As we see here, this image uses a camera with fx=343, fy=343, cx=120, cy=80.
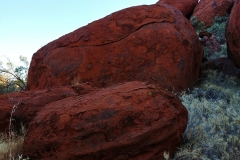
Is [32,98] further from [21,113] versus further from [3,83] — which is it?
[3,83]

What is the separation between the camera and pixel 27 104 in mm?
4781

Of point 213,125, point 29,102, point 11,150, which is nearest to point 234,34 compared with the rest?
point 213,125

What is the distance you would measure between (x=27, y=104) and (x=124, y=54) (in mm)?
2713

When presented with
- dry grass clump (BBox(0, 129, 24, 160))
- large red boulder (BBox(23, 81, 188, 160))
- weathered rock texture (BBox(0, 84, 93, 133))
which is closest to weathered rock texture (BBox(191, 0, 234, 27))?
weathered rock texture (BBox(0, 84, 93, 133))

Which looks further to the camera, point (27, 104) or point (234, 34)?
point (234, 34)

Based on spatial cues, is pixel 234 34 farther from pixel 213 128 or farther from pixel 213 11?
pixel 213 11

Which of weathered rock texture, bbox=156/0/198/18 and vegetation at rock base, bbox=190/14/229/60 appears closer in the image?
vegetation at rock base, bbox=190/14/229/60

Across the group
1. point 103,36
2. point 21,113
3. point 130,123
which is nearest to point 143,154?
point 130,123

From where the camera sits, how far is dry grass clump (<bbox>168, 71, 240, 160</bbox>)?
3.68m

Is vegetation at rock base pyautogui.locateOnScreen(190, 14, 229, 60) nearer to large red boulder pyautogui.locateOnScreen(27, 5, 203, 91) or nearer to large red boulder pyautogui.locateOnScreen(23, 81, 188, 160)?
large red boulder pyautogui.locateOnScreen(27, 5, 203, 91)

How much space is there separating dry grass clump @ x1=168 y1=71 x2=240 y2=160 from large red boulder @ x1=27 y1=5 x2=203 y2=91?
2.27ft

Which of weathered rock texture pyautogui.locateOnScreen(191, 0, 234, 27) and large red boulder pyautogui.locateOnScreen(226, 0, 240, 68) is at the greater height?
large red boulder pyautogui.locateOnScreen(226, 0, 240, 68)

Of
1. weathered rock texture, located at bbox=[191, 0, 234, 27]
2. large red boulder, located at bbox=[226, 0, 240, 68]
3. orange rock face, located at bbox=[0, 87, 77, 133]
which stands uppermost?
orange rock face, located at bbox=[0, 87, 77, 133]

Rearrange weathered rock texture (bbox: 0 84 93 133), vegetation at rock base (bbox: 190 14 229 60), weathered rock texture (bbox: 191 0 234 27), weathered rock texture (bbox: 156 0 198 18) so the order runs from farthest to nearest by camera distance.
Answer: weathered rock texture (bbox: 156 0 198 18) < weathered rock texture (bbox: 191 0 234 27) < vegetation at rock base (bbox: 190 14 229 60) < weathered rock texture (bbox: 0 84 93 133)
